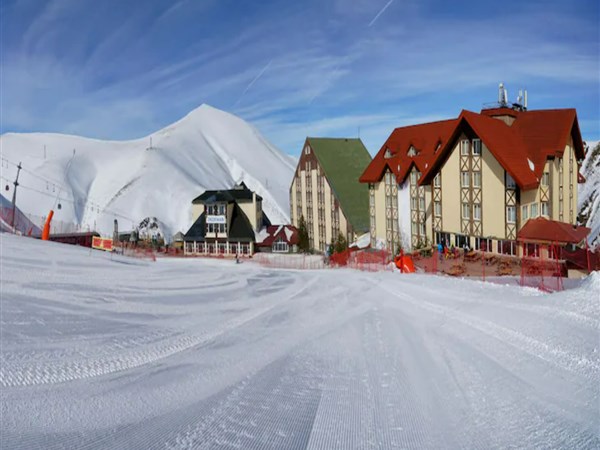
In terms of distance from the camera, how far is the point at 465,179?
2548cm

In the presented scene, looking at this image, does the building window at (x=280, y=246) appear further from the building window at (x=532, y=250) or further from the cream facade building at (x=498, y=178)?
the building window at (x=532, y=250)

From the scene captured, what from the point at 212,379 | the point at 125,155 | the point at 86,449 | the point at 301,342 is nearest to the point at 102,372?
the point at 212,379

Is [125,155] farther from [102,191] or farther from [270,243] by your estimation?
[270,243]

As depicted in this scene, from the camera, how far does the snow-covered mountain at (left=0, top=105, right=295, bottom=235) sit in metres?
75.9

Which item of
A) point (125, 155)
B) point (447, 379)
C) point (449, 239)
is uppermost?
point (125, 155)

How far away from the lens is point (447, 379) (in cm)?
623

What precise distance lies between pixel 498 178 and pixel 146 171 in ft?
225

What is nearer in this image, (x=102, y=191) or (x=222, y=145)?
(x=102, y=191)

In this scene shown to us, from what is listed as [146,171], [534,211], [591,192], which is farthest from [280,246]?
[146,171]

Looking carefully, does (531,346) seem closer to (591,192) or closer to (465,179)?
(465,179)

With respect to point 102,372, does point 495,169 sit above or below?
above

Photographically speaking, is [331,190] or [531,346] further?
[331,190]

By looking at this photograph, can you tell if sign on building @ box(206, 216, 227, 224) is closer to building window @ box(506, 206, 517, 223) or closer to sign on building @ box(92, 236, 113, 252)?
sign on building @ box(92, 236, 113, 252)

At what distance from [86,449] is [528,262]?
1866cm
